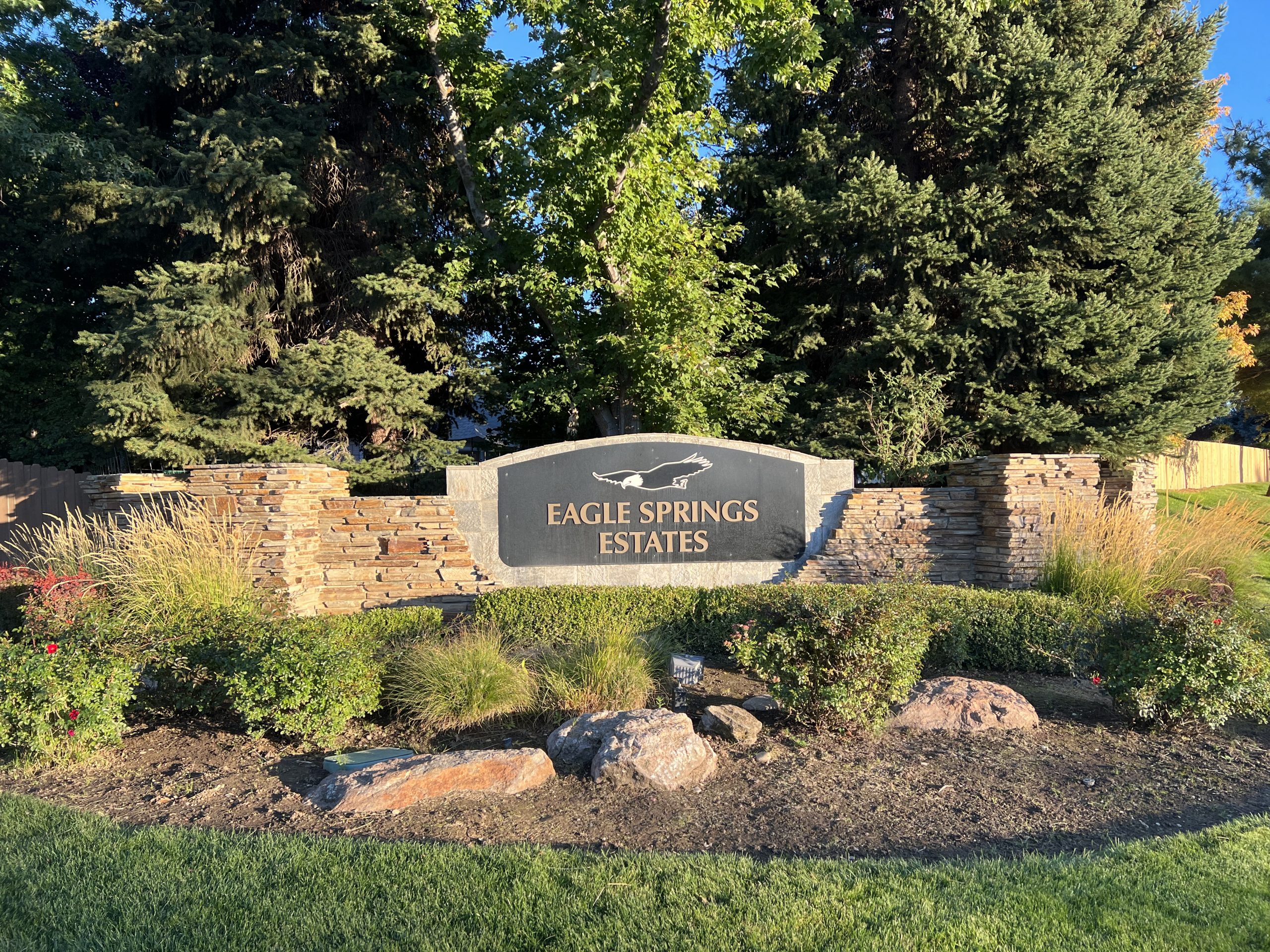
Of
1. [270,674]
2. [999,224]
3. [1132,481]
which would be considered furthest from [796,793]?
[999,224]

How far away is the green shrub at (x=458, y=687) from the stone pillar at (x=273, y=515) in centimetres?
310

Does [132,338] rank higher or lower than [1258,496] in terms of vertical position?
higher

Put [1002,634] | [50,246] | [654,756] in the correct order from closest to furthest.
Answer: [654,756]
[1002,634]
[50,246]

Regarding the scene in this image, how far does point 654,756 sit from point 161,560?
4.77 metres

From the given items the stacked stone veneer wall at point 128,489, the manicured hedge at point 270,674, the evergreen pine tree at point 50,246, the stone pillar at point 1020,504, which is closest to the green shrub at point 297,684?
the manicured hedge at point 270,674

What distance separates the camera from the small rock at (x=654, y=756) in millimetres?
4762

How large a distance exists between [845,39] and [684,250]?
4.05 meters

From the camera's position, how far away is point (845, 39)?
41.1ft

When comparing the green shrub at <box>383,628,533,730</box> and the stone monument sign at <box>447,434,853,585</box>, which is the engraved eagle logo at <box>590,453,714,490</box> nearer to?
the stone monument sign at <box>447,434,853,585</box>

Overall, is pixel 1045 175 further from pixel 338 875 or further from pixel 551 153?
pixel 338 875

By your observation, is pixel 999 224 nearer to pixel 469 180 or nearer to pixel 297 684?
pixel 469 180

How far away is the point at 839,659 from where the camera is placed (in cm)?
543

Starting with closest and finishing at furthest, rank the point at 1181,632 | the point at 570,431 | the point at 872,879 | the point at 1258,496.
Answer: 1. the point at 872,879
2. the point at 1181,632
3. the point at 570,431
4. the point at 1258,496

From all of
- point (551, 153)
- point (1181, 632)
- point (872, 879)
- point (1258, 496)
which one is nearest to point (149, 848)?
point (872, 879)
